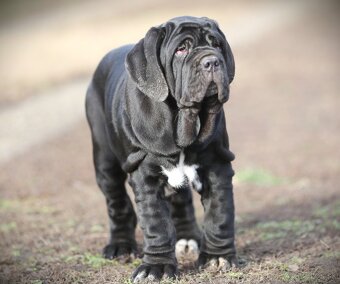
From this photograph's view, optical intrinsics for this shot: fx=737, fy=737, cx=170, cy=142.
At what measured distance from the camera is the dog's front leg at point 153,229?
5.48 meters

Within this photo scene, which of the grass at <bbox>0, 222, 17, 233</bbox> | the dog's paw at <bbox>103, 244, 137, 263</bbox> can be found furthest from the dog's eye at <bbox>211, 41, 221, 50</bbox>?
the grass at <bbox>0, 222, 17, 233</bbox>

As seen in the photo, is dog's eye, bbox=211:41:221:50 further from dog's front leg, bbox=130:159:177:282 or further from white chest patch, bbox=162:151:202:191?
dog's front leg, bbox=130:159:177:282

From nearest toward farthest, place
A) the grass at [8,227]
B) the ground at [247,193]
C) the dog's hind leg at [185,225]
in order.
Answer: the ground at [247,193] < the dog's hind leg at [185,225] < the grass at [8,227]

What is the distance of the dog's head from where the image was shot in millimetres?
5066

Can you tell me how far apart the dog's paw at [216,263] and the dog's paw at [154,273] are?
0.30 m

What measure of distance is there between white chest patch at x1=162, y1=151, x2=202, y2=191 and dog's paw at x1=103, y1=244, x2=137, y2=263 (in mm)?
1100

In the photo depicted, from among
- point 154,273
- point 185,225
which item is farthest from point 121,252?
point 154,273

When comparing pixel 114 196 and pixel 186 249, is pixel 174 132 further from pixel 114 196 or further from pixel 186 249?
pixel 186 249

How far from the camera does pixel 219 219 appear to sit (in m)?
5.61

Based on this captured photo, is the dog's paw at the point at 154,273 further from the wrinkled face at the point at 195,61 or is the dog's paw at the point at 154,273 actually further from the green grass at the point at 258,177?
the green grass at the point at 258,177

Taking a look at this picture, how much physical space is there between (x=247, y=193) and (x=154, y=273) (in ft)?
13.7

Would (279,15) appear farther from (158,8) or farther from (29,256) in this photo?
(29,256)

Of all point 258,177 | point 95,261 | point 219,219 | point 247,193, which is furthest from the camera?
point 258,177

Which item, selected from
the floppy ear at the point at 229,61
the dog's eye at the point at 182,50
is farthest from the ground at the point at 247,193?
the dog's eye at the point at 182,50
